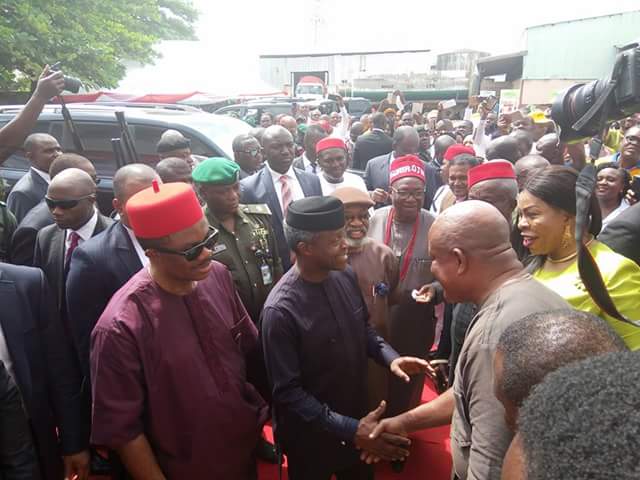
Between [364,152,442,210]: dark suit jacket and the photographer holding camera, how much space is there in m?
3.43

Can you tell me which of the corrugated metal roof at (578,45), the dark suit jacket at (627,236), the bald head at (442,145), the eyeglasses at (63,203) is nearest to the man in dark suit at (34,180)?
the eyeglasses at (63,203)

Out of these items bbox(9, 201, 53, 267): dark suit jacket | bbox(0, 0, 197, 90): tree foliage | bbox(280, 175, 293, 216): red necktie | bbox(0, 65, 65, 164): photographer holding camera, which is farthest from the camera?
bbox(0, 0, 197, 90): tree foliage

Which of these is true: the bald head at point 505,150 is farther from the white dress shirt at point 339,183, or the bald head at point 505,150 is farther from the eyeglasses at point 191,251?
the eyeglasses at point 191,251

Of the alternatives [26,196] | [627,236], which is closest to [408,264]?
[627,236]

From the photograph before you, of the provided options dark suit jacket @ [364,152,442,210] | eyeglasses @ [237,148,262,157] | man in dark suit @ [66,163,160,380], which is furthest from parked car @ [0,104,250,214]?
man in dark suit @ [66,163,160,380]

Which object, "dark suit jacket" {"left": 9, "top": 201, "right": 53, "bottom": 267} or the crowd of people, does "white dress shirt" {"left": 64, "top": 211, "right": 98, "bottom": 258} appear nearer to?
the crowd of people

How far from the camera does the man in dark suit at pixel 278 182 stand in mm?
4254

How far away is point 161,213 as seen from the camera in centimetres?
189

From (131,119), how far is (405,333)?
4.63 meters

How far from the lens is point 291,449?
229 cm

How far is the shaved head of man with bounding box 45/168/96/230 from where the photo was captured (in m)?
2.96

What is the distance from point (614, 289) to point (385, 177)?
3.74m

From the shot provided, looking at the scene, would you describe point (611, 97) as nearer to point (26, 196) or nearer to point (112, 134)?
point (26, 196)

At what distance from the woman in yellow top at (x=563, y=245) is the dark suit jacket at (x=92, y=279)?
2099mm
